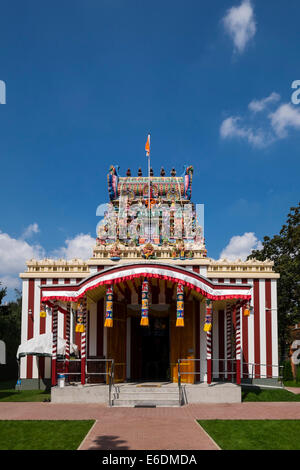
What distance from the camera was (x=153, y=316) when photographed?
20.9 meters

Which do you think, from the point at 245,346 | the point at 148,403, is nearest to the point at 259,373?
the point at 245,346

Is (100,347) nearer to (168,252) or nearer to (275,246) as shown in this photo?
(168,252)

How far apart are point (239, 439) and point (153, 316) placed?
439 inches

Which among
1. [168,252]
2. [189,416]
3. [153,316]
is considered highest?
[168,252]

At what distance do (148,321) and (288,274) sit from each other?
1425 centimetres

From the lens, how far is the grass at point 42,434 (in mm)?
9383

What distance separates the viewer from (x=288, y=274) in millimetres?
29438

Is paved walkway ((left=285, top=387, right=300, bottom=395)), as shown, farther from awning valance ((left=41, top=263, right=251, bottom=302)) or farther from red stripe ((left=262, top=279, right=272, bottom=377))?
awning valance ((left=41, top=263, right=251, bottom=302))

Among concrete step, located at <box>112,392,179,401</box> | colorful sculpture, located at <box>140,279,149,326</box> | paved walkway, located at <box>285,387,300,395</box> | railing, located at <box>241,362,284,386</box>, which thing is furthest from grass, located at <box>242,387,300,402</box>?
colorful sculpture, located at <box>140,279,149,326</box>

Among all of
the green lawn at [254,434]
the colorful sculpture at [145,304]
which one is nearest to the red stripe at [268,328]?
the colorful sculpture at [145,304]

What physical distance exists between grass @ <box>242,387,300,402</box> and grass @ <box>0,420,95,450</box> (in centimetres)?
685

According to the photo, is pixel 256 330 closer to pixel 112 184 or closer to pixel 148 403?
pixel 148 403

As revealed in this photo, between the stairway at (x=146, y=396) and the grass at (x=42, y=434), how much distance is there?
280 centimetres

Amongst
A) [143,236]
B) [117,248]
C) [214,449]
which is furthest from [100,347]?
[214,449]
